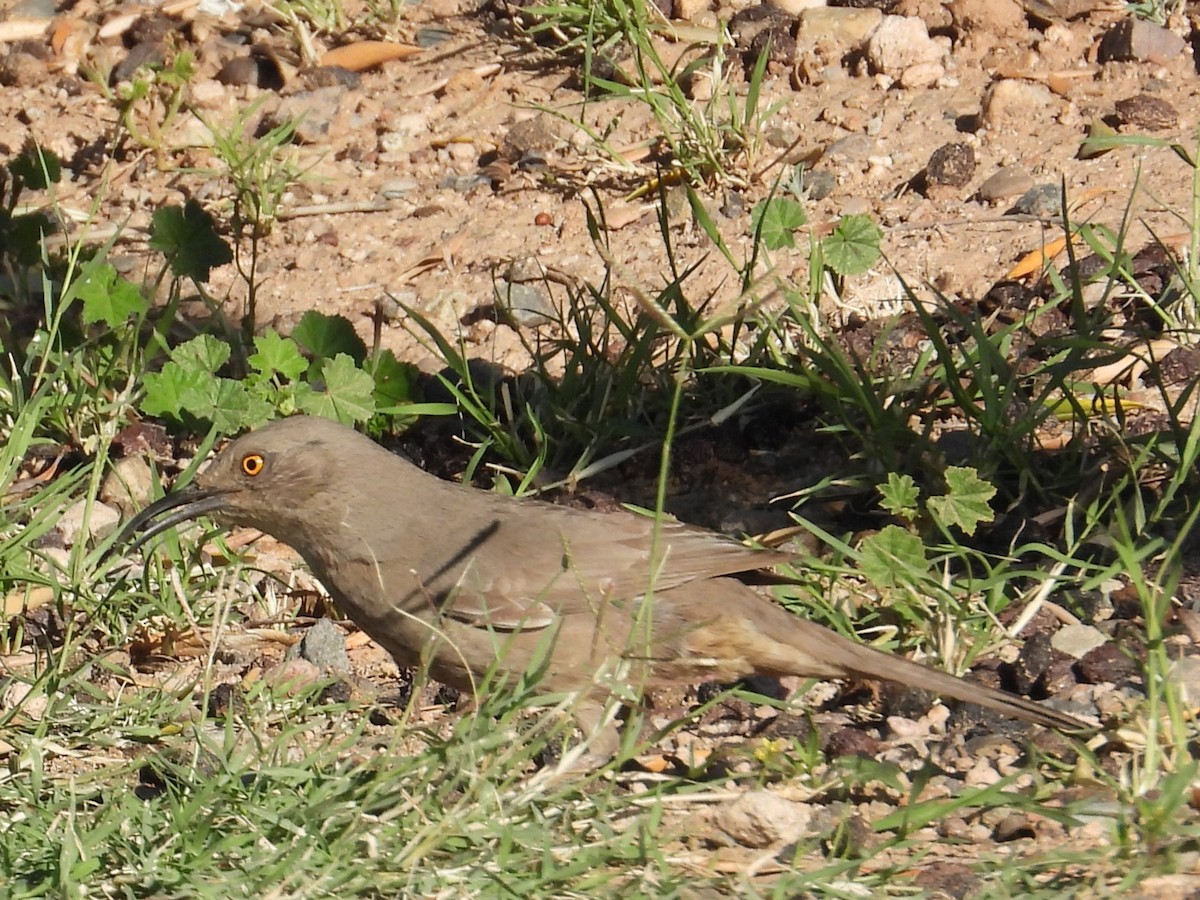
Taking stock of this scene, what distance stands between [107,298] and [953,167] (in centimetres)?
333

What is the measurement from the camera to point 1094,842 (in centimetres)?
370

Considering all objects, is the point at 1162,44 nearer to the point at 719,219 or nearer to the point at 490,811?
the point at 719,219

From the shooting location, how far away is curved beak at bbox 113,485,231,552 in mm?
5074

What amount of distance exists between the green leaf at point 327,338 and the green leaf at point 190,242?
0.39 m

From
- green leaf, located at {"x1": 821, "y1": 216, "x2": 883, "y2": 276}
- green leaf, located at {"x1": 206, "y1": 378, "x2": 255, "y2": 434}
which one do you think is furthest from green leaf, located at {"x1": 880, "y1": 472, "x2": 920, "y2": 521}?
green leaf, located at {"x1": 206, "y1": 378, "x2": 255, "y2": 434}

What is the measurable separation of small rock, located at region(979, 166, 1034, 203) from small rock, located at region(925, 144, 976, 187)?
0.30 feet

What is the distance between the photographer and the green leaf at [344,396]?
19.4ft

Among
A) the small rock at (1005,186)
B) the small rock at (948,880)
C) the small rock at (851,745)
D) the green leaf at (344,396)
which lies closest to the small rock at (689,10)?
the small rock at (1005,186)

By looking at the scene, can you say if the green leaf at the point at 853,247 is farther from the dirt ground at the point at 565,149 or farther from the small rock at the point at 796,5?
the small rock at the point at 796,5

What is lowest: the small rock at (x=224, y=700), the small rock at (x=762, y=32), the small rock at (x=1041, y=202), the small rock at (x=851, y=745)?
the small rock at (x=224, y=700)

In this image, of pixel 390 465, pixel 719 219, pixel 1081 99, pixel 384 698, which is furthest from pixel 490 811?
pixel 1081 99

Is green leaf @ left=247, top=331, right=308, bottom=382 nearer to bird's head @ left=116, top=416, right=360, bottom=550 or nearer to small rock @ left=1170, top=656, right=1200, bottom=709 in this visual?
bird's head @ left=116, top=416, right=360, bottom=550

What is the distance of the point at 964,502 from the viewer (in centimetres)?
A: 492

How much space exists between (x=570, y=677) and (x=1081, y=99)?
3.76 meters
